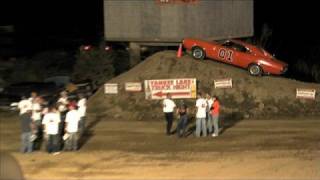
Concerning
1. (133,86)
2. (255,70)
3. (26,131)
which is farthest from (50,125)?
(255,70)

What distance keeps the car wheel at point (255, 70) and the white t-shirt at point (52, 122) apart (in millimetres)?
12500

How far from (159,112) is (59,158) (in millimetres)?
9559

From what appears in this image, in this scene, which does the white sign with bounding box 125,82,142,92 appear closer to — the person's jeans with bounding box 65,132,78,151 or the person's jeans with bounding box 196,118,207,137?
the person's jeans with bounding box 196,118,207,137

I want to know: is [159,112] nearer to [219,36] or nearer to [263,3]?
[219,36]

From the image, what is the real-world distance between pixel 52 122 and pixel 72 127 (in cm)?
84

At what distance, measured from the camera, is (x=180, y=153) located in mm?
25438

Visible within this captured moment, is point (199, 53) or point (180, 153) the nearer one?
point (180, 153)

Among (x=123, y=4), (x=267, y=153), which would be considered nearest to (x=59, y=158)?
(x=267, y=153)

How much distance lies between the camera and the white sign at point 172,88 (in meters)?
33.2

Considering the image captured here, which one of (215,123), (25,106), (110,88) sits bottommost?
(215,123)

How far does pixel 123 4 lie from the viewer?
128 feet

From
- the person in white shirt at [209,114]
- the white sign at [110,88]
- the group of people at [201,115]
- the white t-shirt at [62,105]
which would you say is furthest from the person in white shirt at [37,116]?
the white sign at [110,88]

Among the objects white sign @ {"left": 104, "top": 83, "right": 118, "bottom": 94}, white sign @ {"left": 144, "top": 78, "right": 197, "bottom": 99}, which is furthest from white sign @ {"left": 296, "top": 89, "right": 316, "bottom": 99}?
white sign @ {"left": 104, "top": 83, "right": 118, "bottom": 94}

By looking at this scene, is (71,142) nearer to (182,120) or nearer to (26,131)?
(26,131)
